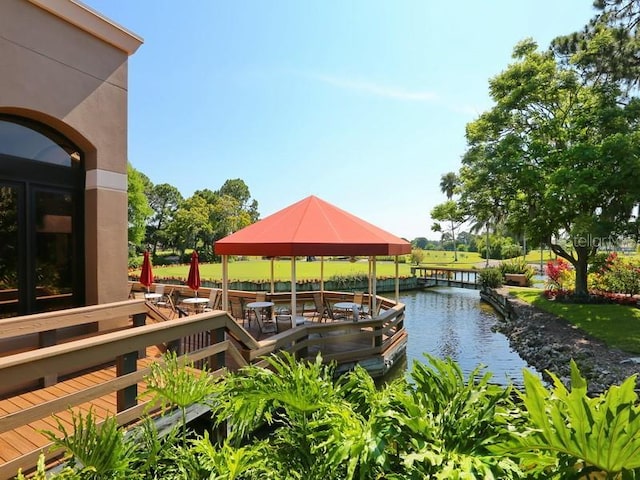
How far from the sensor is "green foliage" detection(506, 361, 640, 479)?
1431mm

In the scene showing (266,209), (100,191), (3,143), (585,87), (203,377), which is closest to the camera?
(203,377)

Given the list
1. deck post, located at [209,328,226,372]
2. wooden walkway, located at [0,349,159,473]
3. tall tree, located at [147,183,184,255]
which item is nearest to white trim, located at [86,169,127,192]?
wooden walkway, located at [0,349,159,473]

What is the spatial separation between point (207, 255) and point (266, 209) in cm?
3124

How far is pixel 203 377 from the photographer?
9.56 feet

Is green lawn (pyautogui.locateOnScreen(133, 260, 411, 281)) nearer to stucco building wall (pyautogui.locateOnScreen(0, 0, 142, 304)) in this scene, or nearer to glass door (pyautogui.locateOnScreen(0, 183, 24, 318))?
stucco building wall (pyautogui.locateOnScreen(0, 0, 142, 304))

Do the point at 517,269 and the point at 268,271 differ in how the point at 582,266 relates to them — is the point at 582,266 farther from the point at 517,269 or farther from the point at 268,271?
the point at 268,271

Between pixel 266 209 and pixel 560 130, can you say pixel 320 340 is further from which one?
pixel 266 209

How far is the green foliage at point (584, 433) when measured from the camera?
1431 millimetres

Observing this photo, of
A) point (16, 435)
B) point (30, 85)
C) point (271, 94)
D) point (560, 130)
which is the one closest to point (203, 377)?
point (16, 435)

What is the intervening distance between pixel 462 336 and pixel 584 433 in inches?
517

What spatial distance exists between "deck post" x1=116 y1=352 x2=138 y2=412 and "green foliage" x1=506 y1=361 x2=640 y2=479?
3664 millimetres

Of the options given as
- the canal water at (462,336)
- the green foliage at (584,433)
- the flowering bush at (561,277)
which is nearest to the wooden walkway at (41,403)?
the green foliage at (584,433)

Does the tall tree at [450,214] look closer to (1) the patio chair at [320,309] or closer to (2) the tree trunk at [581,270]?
(2) the tree trunk at [581,270]

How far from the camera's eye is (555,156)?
572 inches
